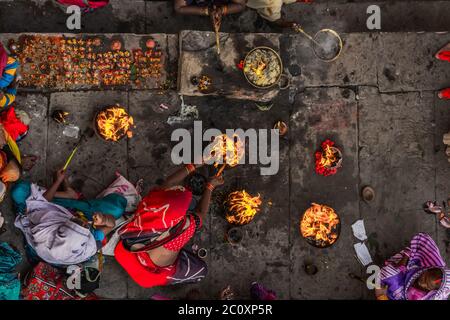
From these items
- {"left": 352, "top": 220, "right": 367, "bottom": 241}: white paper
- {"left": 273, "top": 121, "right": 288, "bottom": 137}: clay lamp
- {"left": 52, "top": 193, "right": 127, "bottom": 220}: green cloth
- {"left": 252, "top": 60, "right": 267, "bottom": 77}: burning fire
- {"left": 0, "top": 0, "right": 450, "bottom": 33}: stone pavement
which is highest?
{"left": 0, "top": 0, "right": 450, "bottom": 33}: stone pavement

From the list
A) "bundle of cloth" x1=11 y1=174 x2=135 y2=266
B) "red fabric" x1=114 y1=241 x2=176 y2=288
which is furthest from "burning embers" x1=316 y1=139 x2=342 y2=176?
"bundle of cloth" x1=11 y1=174 x2=135 y2=266

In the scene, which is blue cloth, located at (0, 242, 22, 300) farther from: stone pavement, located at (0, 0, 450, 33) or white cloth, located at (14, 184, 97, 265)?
stone pavement, located at (0, 0, 450, 33)

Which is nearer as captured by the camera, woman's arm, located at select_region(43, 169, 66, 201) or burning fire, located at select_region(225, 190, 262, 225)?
woman's arm, located at select_region(43, 169, 66, 201)

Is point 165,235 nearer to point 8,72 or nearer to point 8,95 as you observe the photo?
point 8,95

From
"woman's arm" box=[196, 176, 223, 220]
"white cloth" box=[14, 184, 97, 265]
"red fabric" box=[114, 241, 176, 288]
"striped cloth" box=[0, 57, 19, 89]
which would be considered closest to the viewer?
"white cloth" box=[14, 184, 97, 265]

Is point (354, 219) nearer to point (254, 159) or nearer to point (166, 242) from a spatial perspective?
point (254, 159)

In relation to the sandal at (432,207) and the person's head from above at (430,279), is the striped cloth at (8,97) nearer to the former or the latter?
the person's head from above at (430,279)

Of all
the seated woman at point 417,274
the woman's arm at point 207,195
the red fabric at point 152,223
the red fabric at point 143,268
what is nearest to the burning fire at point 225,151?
the woman's arm at point 207,195

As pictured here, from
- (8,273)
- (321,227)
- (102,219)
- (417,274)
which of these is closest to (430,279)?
(417,274)
